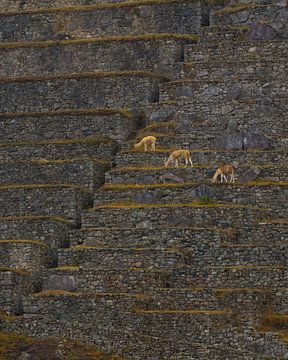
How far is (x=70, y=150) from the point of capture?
6212 centimetres

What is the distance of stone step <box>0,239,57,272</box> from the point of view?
56.4m

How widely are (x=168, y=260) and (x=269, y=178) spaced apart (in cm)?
561

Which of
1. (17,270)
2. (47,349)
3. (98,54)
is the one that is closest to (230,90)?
(98,54)

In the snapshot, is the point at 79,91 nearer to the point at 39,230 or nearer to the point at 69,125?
the point at 69,125

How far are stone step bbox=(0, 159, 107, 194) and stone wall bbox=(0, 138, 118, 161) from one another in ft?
2.64

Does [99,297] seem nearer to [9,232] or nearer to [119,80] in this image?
[9,232]

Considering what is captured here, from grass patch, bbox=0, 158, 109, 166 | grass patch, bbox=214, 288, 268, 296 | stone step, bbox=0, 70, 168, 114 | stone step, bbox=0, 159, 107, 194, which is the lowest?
grass patch, bbox=214, 288, 268, 296

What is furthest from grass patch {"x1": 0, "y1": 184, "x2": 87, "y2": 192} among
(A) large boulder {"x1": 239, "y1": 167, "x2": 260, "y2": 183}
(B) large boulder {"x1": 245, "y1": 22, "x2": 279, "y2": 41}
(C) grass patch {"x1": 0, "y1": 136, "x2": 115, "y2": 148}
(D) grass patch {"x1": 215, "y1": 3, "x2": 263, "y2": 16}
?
(D) grass patch {"x1": 215, "y1": 3, "x2": 263, "y2": 16}

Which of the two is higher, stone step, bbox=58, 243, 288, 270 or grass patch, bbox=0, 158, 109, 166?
grass patch, bbox=0, 158, 109, 166

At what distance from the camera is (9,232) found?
2287 inches

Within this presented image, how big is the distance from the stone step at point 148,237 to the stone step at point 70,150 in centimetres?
555

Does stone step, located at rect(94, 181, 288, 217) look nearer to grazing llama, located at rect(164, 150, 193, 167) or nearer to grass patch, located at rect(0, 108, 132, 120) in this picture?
grazing llama, located at rect(164, 150, 193, 167)

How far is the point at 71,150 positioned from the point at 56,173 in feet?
5.25

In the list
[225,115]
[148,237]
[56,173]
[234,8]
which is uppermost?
[234,8]
